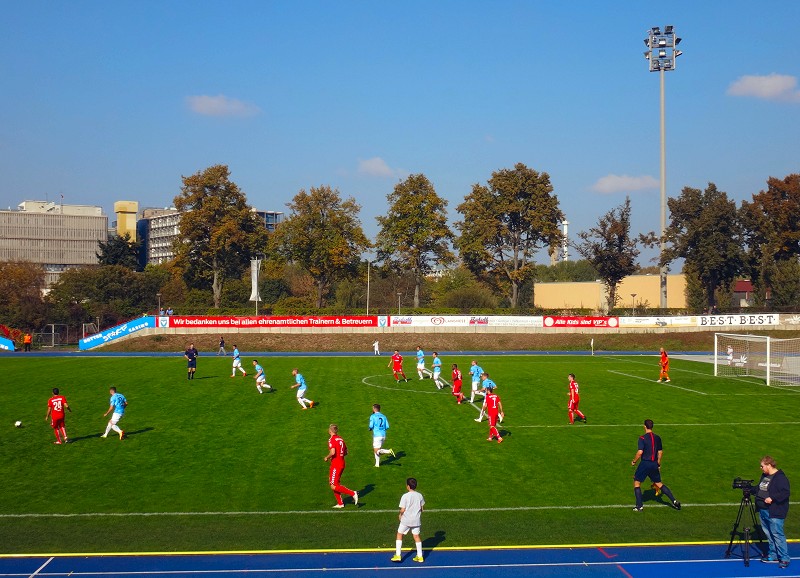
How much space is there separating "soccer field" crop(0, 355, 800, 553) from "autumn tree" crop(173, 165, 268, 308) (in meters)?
43.1

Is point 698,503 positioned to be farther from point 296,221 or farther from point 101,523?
point 296,221

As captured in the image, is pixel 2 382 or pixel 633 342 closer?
pixel 2 382

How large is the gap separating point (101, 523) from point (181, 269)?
68.4 m

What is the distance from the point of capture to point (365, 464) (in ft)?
71.8

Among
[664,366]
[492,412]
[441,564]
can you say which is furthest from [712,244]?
[441,564]

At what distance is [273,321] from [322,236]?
57.1 ft

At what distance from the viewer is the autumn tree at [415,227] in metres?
86.6

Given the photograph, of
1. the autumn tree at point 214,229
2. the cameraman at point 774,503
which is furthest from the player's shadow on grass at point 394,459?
the autumn tree at point 214,229

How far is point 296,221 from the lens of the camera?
84.3m

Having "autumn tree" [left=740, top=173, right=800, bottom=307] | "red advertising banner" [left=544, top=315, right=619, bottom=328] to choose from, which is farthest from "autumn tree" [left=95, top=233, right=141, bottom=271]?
"autumn tree" [left=740, top=173, right=800, bottom=307]

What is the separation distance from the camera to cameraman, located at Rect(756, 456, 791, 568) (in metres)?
13.0

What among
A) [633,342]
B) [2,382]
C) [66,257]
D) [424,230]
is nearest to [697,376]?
[633,342]

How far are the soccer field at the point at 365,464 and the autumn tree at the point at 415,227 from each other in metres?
48.9

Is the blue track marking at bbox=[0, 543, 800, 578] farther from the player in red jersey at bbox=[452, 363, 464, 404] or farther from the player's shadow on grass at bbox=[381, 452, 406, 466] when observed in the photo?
the player in red jersey at bbox=[452, 363, 464, 404]
